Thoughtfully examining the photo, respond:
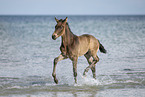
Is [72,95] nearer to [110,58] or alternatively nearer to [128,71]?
[128,71]

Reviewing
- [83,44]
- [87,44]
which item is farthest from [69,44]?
[87,44]

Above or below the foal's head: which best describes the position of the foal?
below

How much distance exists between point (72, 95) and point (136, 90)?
76.2 inches

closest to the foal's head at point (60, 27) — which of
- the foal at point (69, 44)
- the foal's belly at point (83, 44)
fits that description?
the foal at point (69, 44)

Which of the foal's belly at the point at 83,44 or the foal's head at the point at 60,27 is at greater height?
the foal's head at the point at 60,27

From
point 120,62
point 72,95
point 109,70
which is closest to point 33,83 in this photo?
point 72,95

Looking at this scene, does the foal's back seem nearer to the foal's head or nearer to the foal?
the foal

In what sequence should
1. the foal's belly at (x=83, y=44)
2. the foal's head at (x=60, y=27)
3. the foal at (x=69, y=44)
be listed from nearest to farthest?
1. the foal's head at (x=60, y=27)
2. the foal at (x=69, y=44)
3. the foal's belly at (x=83, y=44)

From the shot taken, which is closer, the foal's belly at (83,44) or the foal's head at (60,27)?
the foal's head at (60,27)

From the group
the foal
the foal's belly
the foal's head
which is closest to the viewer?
the foal's head

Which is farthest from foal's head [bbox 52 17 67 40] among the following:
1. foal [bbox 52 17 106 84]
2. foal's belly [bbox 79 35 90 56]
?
foal's belly [bbox 79 35 90 56]

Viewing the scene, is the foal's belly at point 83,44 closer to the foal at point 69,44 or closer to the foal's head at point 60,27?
the foal at point 69,44

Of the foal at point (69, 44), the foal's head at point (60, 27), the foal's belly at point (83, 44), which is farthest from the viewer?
the foal's belly at point (83, 44)

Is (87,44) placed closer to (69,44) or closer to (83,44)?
(83,44)
